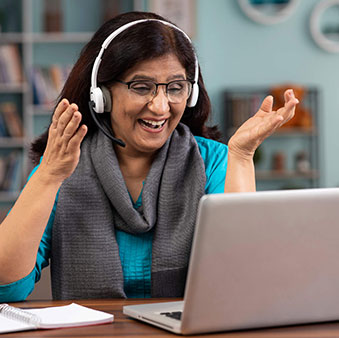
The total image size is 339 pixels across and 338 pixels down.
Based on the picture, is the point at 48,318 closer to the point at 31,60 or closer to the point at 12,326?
the point at 12,326

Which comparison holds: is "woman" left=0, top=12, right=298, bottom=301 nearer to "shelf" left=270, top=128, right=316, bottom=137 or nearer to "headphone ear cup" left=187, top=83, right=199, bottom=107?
"headphone ear cup" left=187, top=83, right=199, bottom=107

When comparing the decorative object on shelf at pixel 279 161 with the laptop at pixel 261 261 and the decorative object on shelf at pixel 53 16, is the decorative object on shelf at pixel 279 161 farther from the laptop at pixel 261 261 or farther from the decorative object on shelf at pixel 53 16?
the laptop at pixel 261 261

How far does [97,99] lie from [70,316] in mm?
577

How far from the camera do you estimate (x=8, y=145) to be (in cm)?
Result: 451

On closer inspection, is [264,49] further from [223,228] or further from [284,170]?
[223,228]

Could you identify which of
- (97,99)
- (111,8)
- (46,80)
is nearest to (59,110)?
(97,99)

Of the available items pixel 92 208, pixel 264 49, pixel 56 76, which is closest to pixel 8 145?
pixel 56 76

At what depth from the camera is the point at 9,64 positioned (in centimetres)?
447

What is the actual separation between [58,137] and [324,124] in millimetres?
3791

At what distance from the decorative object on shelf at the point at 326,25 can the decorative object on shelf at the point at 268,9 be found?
0.17 metres

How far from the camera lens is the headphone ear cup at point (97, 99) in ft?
4.99

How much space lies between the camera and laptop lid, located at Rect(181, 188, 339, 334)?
0.92 meters

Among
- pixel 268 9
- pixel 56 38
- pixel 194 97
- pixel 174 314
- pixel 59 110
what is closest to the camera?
pixel 174 314

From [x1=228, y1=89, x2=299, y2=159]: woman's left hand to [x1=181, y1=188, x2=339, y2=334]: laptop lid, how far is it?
0.46 metres
